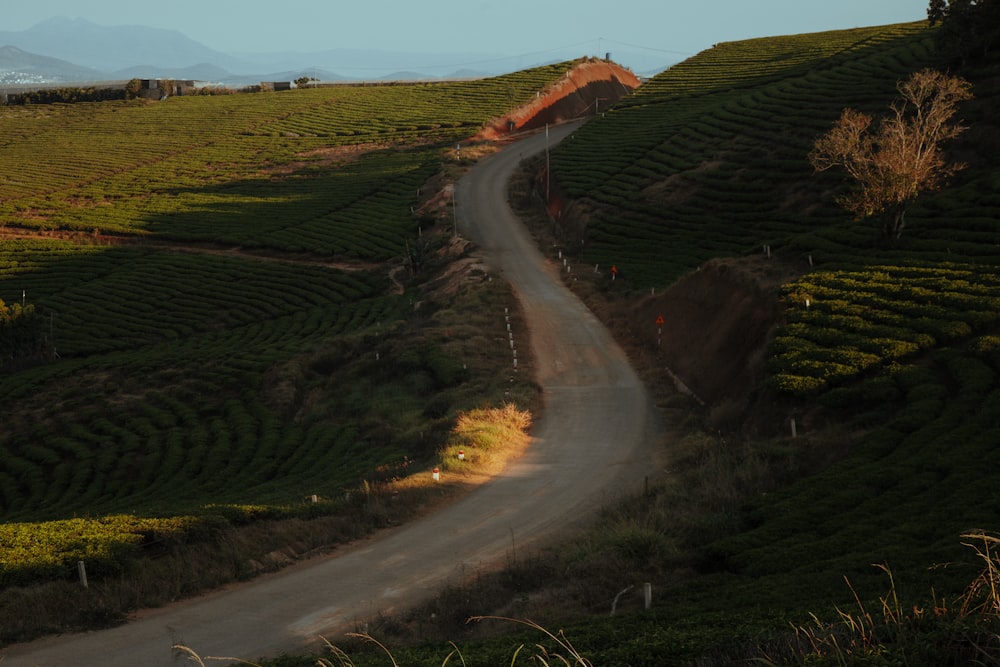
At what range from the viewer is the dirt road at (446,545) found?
15.2 meters

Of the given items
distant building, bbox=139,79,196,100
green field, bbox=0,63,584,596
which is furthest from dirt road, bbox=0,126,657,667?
distant building, bbox=139,79,196,100

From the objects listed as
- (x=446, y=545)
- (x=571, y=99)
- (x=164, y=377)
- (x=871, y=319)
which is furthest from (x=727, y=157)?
(x=571, y=99)

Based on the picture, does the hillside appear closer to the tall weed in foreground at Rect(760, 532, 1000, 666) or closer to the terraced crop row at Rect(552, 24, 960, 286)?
the terraced crop row at Rect(552, 24, 960, 286)

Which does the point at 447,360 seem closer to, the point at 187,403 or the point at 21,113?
the point at 187,403

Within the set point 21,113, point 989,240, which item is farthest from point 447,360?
point 21,113

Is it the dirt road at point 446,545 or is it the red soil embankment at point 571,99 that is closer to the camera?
the dirt road at point 446,545

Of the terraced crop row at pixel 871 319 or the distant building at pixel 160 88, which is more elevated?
the distant building at pixel 160 88

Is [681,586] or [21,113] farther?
[21,113]

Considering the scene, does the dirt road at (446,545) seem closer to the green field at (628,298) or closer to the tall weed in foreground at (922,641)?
the green field at (628,298)

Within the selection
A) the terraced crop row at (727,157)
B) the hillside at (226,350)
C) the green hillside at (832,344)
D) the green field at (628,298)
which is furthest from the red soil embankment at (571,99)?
the green hillside at (832,344)

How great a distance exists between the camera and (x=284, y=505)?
21.5 m

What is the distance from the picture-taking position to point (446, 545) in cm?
1989

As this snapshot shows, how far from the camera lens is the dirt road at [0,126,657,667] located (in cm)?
1523

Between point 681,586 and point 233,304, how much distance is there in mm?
47292
